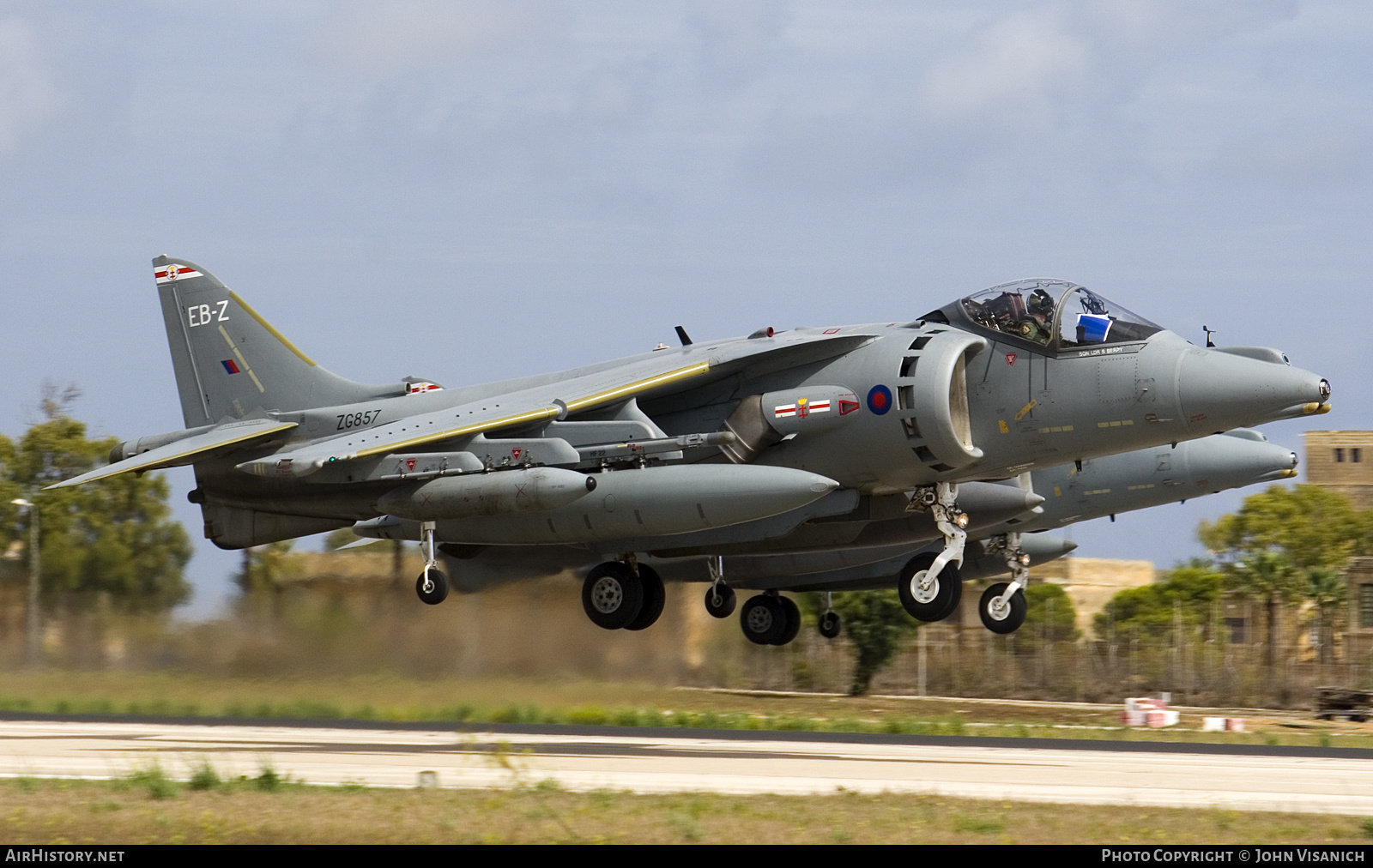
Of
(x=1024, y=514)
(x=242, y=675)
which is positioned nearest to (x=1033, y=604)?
(x=1024, y=514)

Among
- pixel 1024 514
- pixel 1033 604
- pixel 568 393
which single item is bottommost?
pixel 1033 604

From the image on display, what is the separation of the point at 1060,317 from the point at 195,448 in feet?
34.9

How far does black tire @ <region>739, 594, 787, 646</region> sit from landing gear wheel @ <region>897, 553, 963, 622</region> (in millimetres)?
6699

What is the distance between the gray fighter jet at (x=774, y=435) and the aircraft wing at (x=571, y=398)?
0.11 feet

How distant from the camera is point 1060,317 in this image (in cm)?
1753

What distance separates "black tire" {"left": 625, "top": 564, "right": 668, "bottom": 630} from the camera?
19.4 metres

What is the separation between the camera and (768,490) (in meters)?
16.2

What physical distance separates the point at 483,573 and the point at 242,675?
12.2 feet

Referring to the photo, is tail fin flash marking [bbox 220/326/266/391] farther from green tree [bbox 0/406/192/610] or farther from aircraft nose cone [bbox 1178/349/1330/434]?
aircraft nose cone [bbox 1178/349/1330/434]

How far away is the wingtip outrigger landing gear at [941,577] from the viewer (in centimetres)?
1855

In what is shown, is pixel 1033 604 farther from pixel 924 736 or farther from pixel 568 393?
pixel 568 393

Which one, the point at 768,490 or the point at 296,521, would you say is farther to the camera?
the point at 296,521

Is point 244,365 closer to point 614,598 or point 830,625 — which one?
point 614,598

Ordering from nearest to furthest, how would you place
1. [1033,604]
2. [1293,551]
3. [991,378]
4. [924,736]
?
[991,378] → [924,736] → [1033,604] → [1293,551]
